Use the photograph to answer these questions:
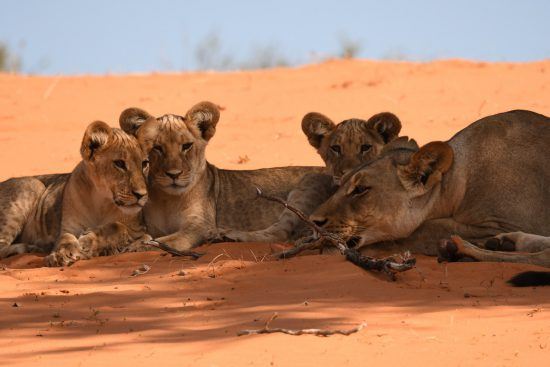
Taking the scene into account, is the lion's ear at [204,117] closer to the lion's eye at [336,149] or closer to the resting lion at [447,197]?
the lion's eye at [336,149]

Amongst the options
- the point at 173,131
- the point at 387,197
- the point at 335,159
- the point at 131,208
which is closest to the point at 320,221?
the point at 387,197

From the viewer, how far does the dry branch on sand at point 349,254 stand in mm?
6498

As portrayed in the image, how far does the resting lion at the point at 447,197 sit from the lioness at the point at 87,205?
5.77 feet

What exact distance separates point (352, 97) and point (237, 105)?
182cm

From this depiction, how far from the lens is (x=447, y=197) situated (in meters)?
7.80

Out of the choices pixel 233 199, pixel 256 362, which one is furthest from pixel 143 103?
pixel 256 362

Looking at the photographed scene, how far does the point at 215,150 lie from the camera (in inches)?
565

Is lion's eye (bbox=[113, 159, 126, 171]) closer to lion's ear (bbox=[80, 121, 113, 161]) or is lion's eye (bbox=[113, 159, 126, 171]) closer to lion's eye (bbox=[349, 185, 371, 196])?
lion's ear (bbox=[80, 121, 113, 161])

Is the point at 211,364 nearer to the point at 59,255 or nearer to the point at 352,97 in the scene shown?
the point at 59,255

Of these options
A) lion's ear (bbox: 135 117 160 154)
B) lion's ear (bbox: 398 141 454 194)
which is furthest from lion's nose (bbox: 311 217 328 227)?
lion's ear (bbox: 135 117 160 154)

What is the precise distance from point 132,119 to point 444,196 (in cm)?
286

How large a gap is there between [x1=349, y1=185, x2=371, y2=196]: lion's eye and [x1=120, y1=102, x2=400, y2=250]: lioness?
1286mm

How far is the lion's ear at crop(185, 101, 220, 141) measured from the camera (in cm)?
937

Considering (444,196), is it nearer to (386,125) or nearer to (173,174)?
(386,125)
